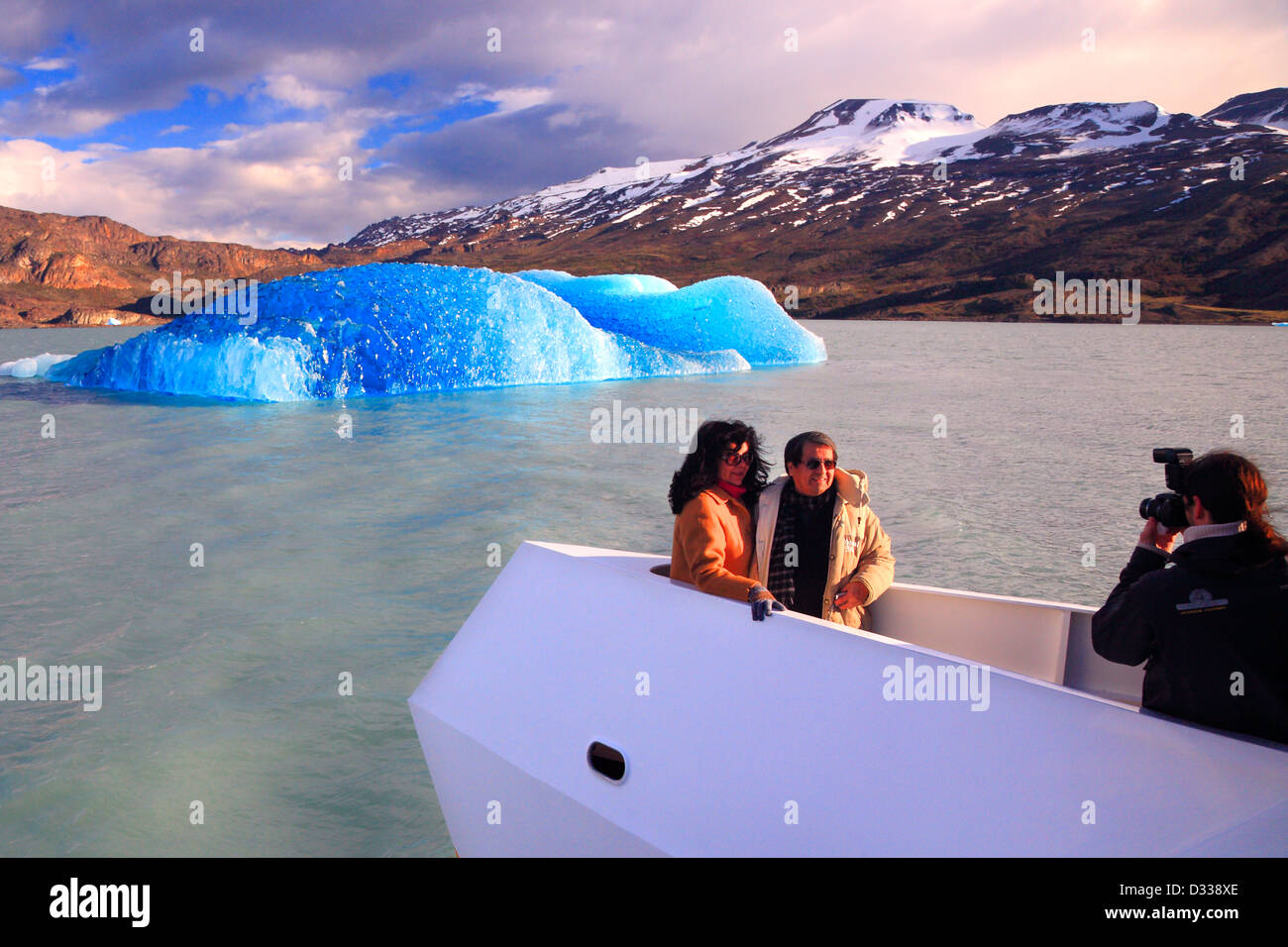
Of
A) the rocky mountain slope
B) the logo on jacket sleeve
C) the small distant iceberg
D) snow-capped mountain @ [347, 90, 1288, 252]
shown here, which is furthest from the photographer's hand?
snow-capped mountain @ [347, 90, 1288, 252]

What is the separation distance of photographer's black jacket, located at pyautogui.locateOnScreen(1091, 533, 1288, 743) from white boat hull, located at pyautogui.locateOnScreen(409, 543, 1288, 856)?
0.35ft

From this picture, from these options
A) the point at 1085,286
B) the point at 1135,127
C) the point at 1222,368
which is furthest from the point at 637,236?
the point at 1222,368

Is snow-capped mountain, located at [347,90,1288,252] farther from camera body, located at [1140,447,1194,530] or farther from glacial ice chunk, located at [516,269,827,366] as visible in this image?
camera body, located at [1140,447,1194,530]

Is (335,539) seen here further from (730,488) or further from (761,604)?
(761,604)

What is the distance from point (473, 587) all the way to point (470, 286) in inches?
460

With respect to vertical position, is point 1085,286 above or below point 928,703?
above

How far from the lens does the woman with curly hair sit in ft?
8.19

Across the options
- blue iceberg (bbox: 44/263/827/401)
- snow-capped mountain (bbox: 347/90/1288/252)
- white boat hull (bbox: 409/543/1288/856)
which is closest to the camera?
white boat hull (bbox: 409/543/1288/856)

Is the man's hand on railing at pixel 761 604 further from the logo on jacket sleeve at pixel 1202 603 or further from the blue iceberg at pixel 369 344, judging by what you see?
the blue iceberg at pixel 369 344

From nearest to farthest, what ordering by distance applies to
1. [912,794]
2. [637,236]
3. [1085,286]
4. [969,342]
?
[912,794] → [969,342] → [1085,286] → [637,236]

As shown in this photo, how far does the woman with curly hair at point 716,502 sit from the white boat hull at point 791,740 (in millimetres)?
175

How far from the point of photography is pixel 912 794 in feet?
5.85

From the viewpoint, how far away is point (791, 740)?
1927mm
